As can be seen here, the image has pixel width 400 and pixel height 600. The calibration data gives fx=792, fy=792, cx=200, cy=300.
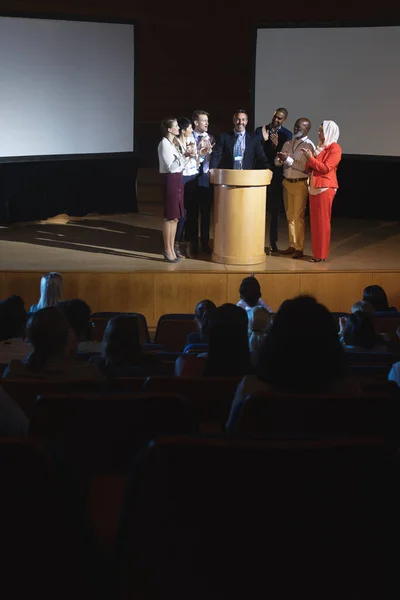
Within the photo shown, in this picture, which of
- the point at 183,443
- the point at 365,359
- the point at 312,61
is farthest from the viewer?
the point at 312,61

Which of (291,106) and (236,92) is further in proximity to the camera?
(236,92)

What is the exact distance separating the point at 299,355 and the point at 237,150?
495 centimetres

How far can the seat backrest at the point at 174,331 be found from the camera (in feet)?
16.3

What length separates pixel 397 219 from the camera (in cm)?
952

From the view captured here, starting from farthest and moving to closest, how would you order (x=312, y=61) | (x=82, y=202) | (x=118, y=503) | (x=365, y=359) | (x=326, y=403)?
(x=82, y=202) < (x=312, y=61) < (x=365, y=359) < (x=326, y=403) < (x=118, y=503)

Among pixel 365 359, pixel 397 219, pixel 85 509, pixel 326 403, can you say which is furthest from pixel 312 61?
pixel 85 509

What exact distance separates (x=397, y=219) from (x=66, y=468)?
27.8 ft

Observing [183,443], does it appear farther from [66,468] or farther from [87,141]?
[87,141]

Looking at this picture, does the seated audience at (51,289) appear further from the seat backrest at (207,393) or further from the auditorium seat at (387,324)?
the seat backrest at (207,393)

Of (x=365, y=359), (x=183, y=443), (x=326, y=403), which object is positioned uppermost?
(x=183, y=443)

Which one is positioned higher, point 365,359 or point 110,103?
point 110,103

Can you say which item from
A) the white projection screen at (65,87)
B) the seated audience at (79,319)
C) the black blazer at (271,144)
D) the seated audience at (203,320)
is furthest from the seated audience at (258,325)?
the white projection screen at (65,87)

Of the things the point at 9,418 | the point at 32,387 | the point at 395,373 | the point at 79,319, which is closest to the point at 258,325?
the point at 79,319

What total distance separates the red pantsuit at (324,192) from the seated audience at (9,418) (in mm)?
4968
